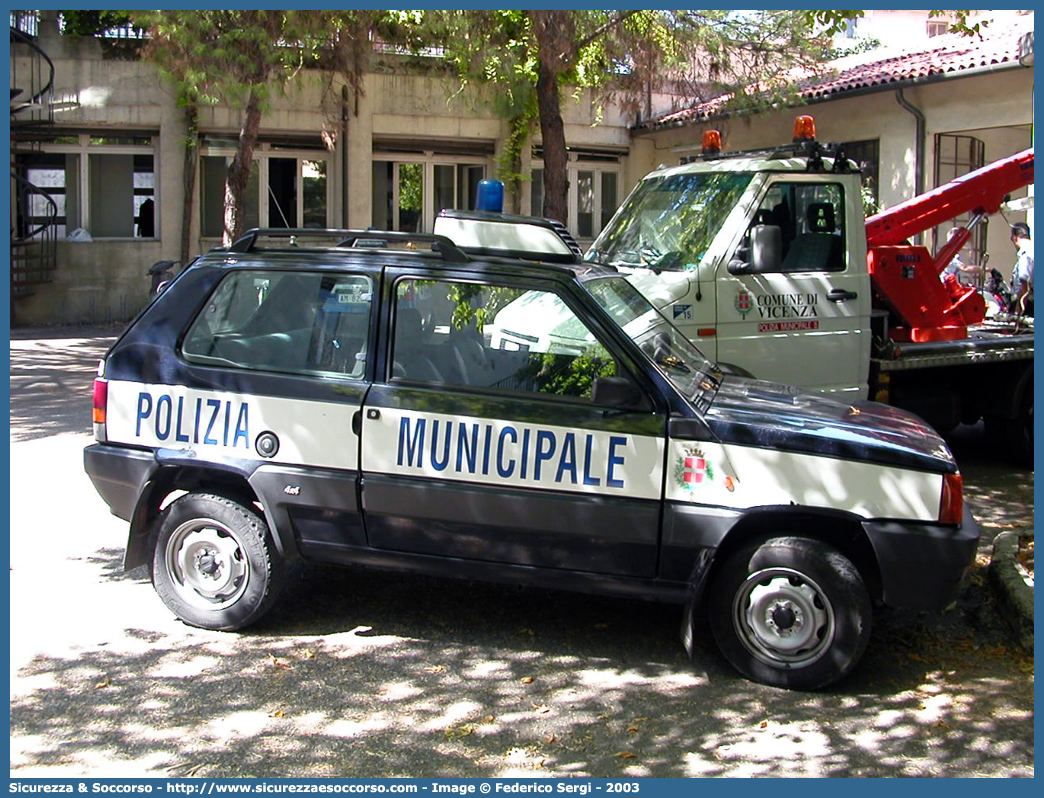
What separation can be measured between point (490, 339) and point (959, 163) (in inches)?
615

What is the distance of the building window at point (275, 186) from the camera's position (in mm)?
21844

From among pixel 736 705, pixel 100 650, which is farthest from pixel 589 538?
pixel 100 650

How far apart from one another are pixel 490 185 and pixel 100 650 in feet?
14.3

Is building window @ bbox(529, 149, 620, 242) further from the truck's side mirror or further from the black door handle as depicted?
the truck's side mirror

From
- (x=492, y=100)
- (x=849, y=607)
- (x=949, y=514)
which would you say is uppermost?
(x=492, y=100)

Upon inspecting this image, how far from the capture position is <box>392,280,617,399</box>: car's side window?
513 centimetres

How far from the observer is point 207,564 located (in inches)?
214

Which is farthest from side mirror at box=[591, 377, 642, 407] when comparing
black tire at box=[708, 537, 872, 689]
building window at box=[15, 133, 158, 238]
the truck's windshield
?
building window at box=[15, 133, 158, 238]

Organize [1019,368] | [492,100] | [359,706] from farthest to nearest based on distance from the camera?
1. [492,100]
2. [1019,368]
3. [359,706]

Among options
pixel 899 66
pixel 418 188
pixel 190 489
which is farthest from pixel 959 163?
pixel 190 489

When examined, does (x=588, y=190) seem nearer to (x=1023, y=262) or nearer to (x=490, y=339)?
(x=1023, y=262)

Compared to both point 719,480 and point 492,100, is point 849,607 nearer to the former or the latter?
point 719,480

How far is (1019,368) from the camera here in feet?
30.9

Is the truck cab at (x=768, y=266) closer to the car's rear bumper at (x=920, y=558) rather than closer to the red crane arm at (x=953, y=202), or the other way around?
the red crane arm at (x=953, y=202)
